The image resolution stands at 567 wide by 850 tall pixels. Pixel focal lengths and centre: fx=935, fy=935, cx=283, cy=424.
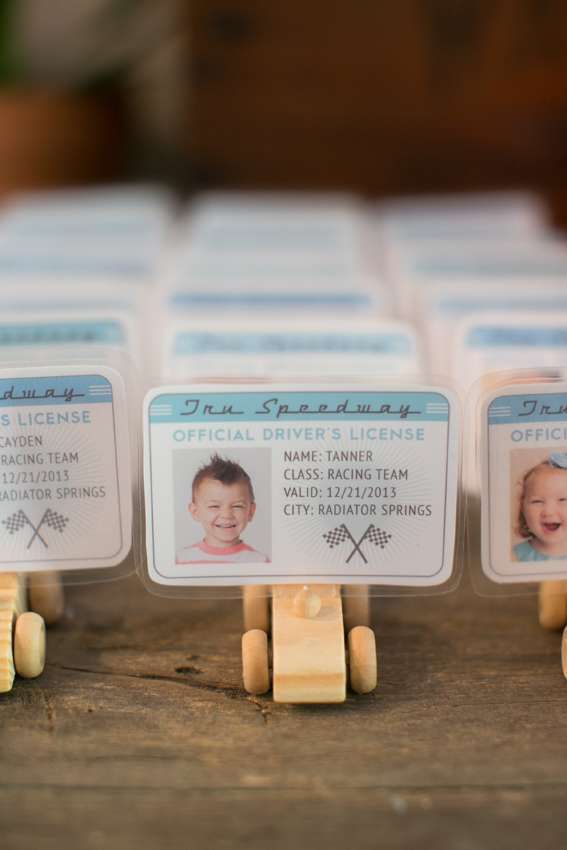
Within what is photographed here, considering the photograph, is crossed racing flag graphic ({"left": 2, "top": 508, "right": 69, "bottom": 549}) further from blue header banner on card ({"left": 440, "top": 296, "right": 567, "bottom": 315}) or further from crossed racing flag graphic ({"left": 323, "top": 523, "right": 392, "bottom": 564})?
blue header banner on card ({"left": 440, "top": 296, "right": 567, "bottom": 315})

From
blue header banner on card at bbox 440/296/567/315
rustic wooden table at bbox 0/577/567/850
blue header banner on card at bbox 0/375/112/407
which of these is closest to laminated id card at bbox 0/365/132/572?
blue header banner on card at bbox 0/375/112/407

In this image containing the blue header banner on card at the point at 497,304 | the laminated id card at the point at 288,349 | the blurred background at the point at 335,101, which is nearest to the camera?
the laminated id card at the point at 288,349

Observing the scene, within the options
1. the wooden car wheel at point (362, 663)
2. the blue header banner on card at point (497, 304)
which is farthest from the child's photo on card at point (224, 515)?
the blue header banner on card at point (497, 304)

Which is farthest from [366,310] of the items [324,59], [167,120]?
[167,120]

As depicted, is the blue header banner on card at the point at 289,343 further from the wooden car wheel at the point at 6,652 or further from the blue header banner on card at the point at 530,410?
the wooden car wheel at the point at 6,652

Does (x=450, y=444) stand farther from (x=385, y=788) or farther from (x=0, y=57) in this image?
(x=0, y=57)

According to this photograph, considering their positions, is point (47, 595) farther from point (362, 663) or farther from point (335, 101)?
point (335, 101)
